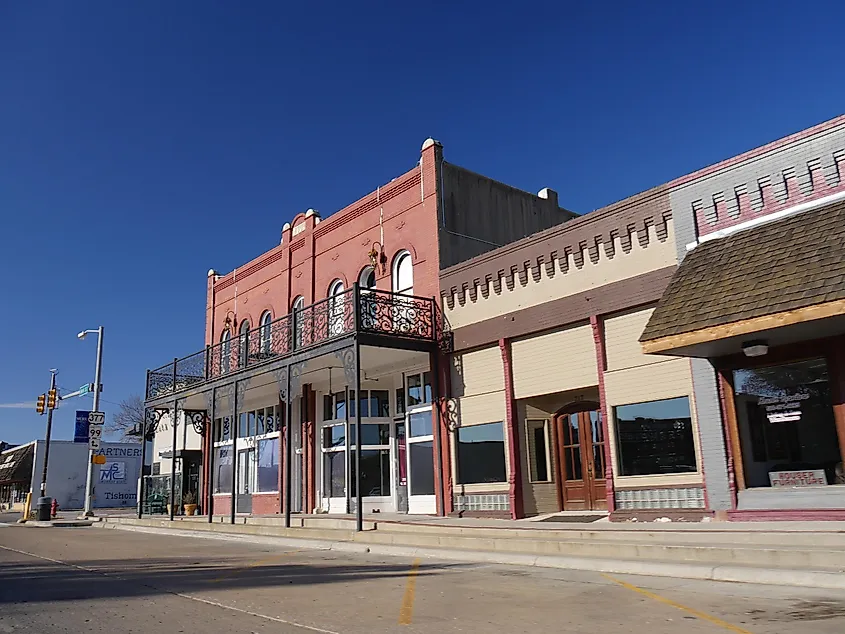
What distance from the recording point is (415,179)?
1886 centimetres

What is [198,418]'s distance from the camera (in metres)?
26.8

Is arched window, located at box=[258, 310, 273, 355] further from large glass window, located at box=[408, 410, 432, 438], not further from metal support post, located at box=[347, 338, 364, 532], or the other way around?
metal support post, located at box=[347, 338, 364, 532]

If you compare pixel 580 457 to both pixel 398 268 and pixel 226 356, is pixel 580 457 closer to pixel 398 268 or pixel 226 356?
pixel 398 268

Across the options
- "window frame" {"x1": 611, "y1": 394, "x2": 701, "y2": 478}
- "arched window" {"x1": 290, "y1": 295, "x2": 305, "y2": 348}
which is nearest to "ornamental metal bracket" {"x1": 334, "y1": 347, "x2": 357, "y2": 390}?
"arched window" {"x1": 290, "y1": 295, "x2": 305, "y2": 348}

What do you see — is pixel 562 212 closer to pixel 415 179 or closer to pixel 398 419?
pixel 415 179

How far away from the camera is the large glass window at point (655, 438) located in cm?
1275

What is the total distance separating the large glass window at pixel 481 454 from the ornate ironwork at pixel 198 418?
13.0 metres

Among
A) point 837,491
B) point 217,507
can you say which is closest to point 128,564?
point 837,491

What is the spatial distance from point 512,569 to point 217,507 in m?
18.2

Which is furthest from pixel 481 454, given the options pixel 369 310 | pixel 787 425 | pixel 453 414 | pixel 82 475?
pixel 82 475

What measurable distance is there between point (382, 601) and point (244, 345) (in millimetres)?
16159

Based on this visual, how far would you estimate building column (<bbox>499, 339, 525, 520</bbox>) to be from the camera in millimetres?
15484

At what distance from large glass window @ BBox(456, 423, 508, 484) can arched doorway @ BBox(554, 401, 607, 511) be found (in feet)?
4.04

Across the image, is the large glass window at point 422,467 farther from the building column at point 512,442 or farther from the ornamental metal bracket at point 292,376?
the ornamental metal bracket at point 292,376
